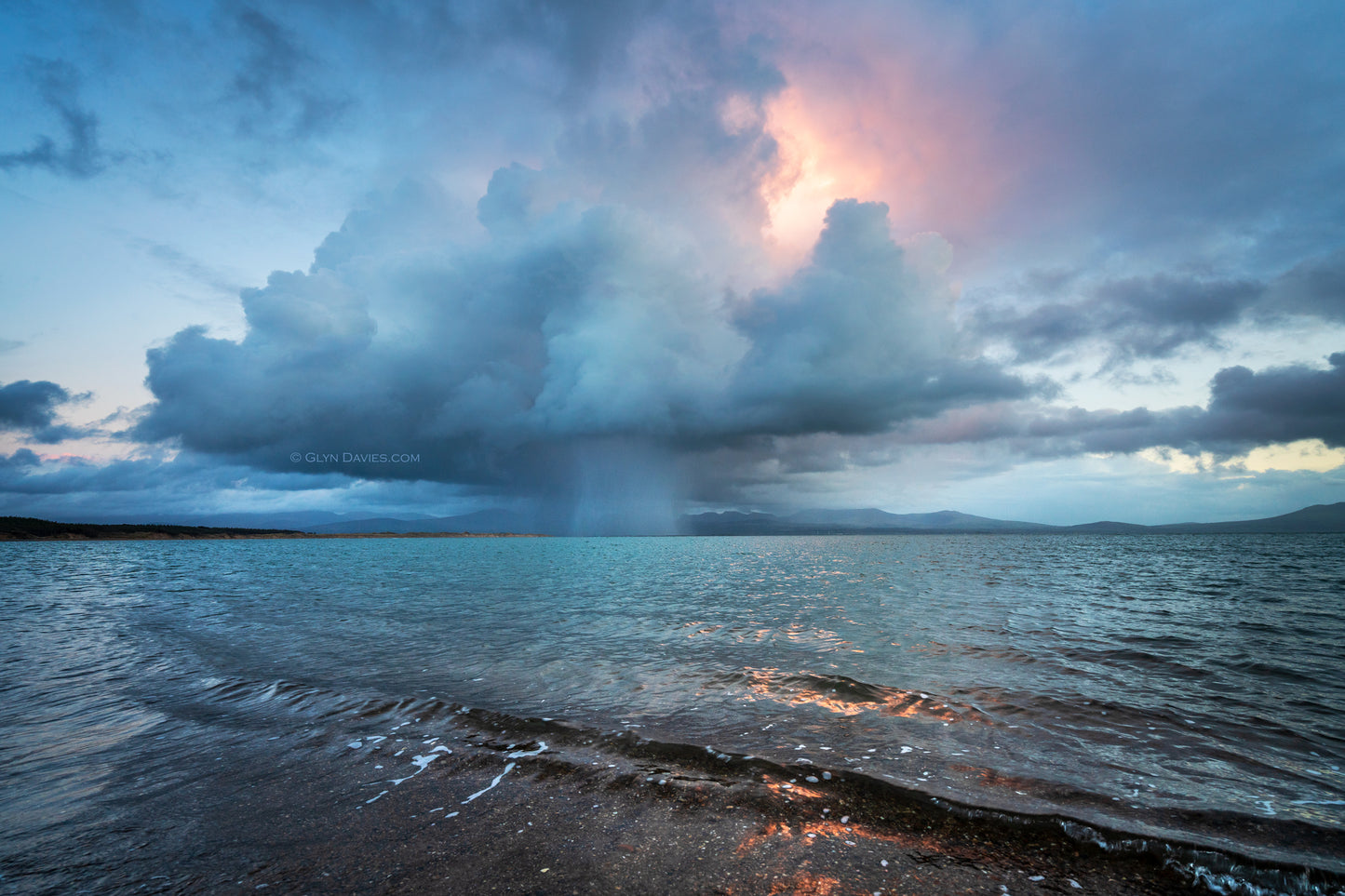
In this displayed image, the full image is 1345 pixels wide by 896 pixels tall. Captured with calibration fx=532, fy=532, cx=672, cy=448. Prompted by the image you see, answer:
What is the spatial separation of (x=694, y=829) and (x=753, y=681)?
→ 963cm

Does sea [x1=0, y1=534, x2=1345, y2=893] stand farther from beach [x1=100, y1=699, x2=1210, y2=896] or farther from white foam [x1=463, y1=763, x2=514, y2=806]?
white foam [x1=463, y1=763, x2=514, y2=806]

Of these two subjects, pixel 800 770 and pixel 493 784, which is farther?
pixel 800 770

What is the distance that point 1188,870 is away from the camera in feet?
25.0

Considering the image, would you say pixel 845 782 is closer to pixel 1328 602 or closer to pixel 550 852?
pixel 550 852

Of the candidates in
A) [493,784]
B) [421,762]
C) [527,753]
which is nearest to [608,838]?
[493,784]

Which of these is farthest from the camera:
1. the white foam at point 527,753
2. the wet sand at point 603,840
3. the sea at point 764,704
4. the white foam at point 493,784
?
the white foam at point 527,753

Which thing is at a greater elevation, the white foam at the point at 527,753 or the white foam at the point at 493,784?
the white foam at the point at 493,784

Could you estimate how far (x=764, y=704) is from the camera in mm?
15219

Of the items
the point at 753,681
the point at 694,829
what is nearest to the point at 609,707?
the point at 753,681

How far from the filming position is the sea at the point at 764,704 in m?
8.91

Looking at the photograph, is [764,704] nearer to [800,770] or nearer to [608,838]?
[800,770]

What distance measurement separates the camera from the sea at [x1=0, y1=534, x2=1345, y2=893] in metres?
8.91

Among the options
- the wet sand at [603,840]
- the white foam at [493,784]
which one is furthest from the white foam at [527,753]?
the wet sand at [603,840]

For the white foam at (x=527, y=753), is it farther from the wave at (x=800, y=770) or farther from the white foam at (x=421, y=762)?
the white foam at (x=421, y=762)
